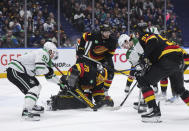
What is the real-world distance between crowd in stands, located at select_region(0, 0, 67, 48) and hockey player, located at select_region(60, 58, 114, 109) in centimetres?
455

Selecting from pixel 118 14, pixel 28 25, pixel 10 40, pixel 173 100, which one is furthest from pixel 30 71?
pixel 118 14

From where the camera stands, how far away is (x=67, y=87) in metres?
4.47

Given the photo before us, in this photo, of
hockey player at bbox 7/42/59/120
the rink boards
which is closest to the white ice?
hockey player at bbox 7/42/59/120

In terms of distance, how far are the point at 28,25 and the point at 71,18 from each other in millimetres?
1573

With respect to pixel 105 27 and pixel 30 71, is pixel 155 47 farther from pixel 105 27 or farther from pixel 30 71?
pixel 30 71

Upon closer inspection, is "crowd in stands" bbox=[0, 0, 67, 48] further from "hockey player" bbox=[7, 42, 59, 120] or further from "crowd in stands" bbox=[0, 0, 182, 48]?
"hockey player" bbox=[7, 42, 59, 120]

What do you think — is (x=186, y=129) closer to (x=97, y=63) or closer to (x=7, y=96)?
(x=97, y=63)

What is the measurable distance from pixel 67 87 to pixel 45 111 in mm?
460

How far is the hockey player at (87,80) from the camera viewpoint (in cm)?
465

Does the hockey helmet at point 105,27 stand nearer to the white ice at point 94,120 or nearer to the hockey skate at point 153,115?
the white ice at point 94,120

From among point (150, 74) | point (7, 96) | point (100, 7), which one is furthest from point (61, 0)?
point (150, 74)

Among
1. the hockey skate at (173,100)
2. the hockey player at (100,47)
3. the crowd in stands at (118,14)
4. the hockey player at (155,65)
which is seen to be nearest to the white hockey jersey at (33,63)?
the hockey player at (155,65)

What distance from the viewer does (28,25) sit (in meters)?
9.39

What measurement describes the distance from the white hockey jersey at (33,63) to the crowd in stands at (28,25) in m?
4.92
